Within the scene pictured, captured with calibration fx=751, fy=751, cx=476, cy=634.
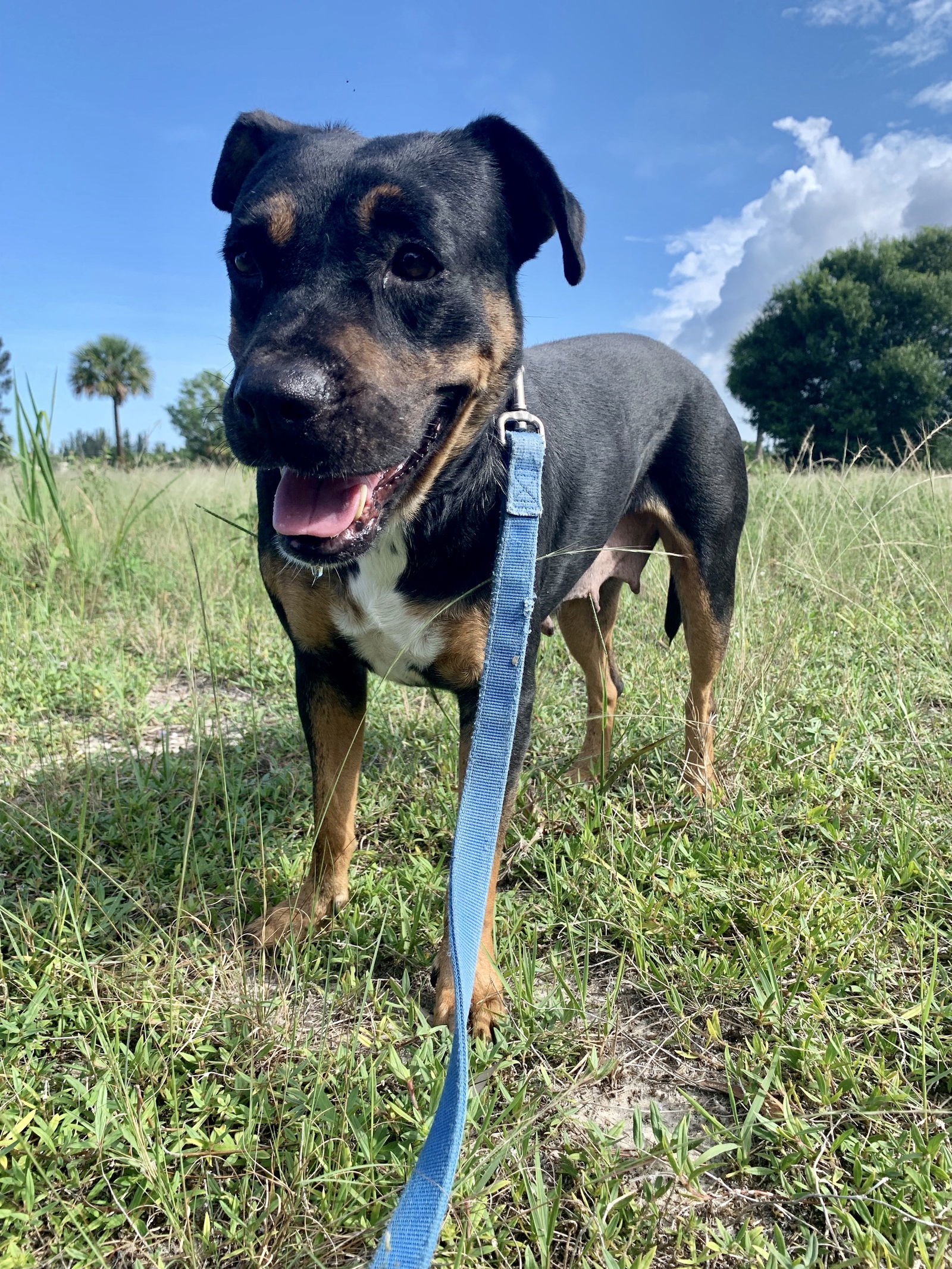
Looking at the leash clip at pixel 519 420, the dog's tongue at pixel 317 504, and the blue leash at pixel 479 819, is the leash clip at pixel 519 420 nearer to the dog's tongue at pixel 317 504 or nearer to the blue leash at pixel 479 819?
the blue leash at pixel 479 819

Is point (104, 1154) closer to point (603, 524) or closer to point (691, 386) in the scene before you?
point (603, 524)

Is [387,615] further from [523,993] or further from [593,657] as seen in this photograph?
[593,657]

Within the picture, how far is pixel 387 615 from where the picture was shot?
6.91ft

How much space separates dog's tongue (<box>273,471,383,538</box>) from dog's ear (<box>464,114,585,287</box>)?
1.01 metres

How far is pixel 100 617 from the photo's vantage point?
16.5ft

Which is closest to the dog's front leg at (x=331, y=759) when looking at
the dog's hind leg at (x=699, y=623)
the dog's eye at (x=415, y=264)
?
the dog's eye at (x=415, y=264)

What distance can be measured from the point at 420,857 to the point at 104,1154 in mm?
1221

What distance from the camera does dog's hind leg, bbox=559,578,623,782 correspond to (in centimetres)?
327

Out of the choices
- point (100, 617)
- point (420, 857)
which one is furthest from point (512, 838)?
point (100, 617)

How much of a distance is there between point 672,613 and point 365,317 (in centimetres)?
231

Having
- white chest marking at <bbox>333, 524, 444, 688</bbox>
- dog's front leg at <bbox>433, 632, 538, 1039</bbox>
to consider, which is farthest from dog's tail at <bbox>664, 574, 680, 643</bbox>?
white chest marking at <bbox>333, 524, 444, 688</bbox>

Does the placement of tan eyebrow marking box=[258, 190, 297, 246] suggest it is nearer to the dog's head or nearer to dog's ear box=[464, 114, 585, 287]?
the dog's head

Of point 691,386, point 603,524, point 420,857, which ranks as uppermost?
point 691,386

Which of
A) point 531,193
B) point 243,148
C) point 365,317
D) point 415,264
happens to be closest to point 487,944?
point 365,317
